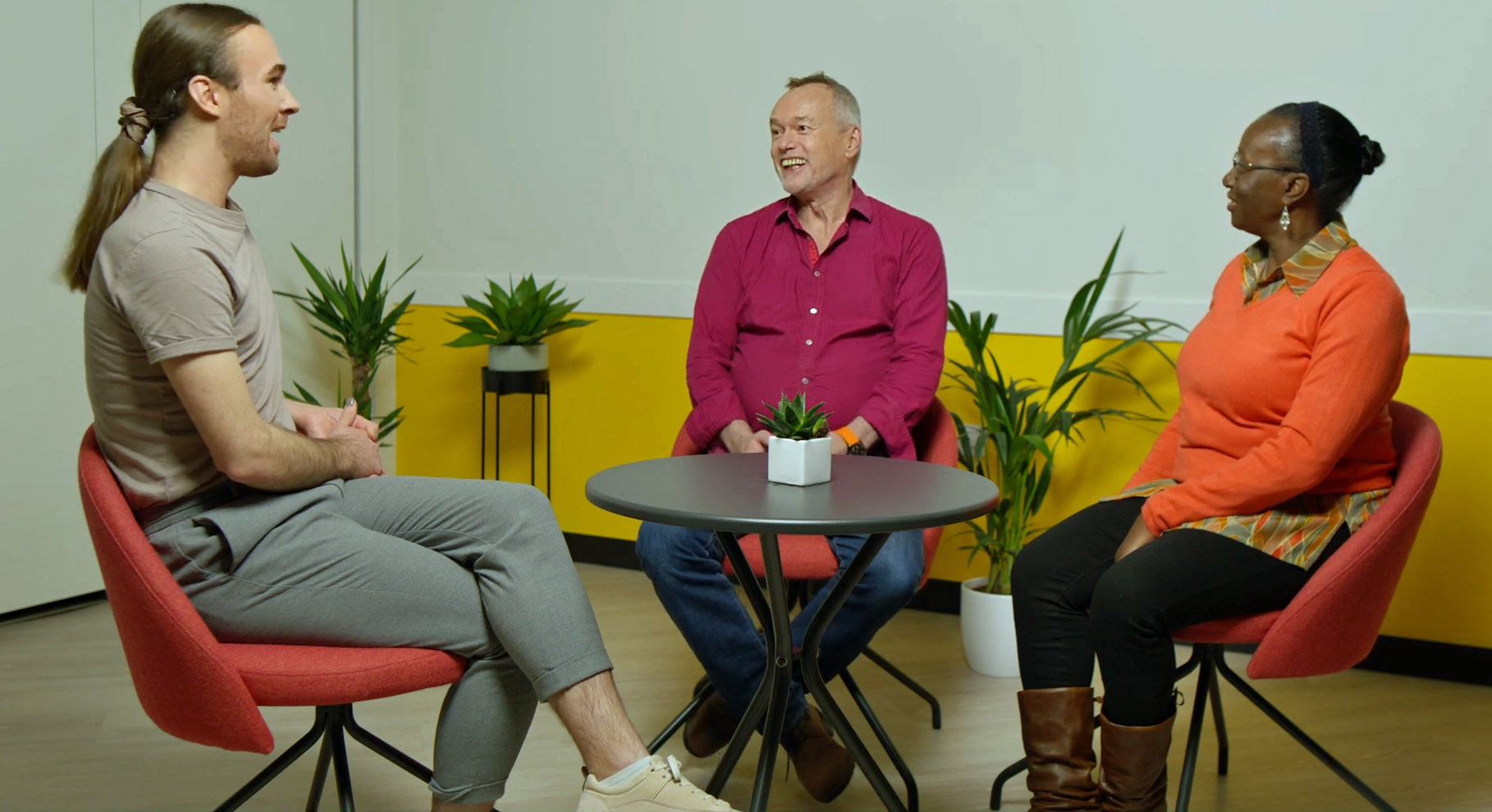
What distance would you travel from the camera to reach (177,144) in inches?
81.4

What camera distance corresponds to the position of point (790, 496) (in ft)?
7.19

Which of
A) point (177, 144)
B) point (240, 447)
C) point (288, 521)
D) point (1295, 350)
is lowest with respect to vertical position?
point (288, 521)

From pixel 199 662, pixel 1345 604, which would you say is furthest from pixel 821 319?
pixel 199 662

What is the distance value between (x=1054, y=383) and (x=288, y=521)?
7.18 feet

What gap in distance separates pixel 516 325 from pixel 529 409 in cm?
51

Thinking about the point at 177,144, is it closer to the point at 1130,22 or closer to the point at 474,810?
the point at 474,810

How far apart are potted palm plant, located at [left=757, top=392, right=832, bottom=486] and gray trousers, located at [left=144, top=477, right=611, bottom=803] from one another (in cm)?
42

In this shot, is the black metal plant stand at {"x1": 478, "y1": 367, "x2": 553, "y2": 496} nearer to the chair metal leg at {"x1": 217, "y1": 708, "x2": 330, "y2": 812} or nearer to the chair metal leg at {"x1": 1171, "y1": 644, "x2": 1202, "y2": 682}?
the chair metal leg at {"x1": 217, "y1": 708, "x2": 330, "y2": 812}

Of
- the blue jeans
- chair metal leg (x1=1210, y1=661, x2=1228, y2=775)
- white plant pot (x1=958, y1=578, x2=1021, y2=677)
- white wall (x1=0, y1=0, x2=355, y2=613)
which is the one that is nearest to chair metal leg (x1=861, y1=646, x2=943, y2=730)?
white plant pot (x1=958, y1=578, x2=1021, y2=677)

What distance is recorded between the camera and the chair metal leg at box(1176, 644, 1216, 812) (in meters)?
2.41

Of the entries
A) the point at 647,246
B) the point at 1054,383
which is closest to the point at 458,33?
the point at 647,246

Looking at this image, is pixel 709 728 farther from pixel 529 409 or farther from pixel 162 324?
pixel 529 409

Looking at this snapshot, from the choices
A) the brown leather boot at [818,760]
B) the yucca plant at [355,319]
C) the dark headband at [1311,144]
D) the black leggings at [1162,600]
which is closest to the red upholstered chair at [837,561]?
the brown leather boot at [818,760]

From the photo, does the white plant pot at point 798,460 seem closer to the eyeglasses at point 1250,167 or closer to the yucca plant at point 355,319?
the eyeglasses at point 1250,167
